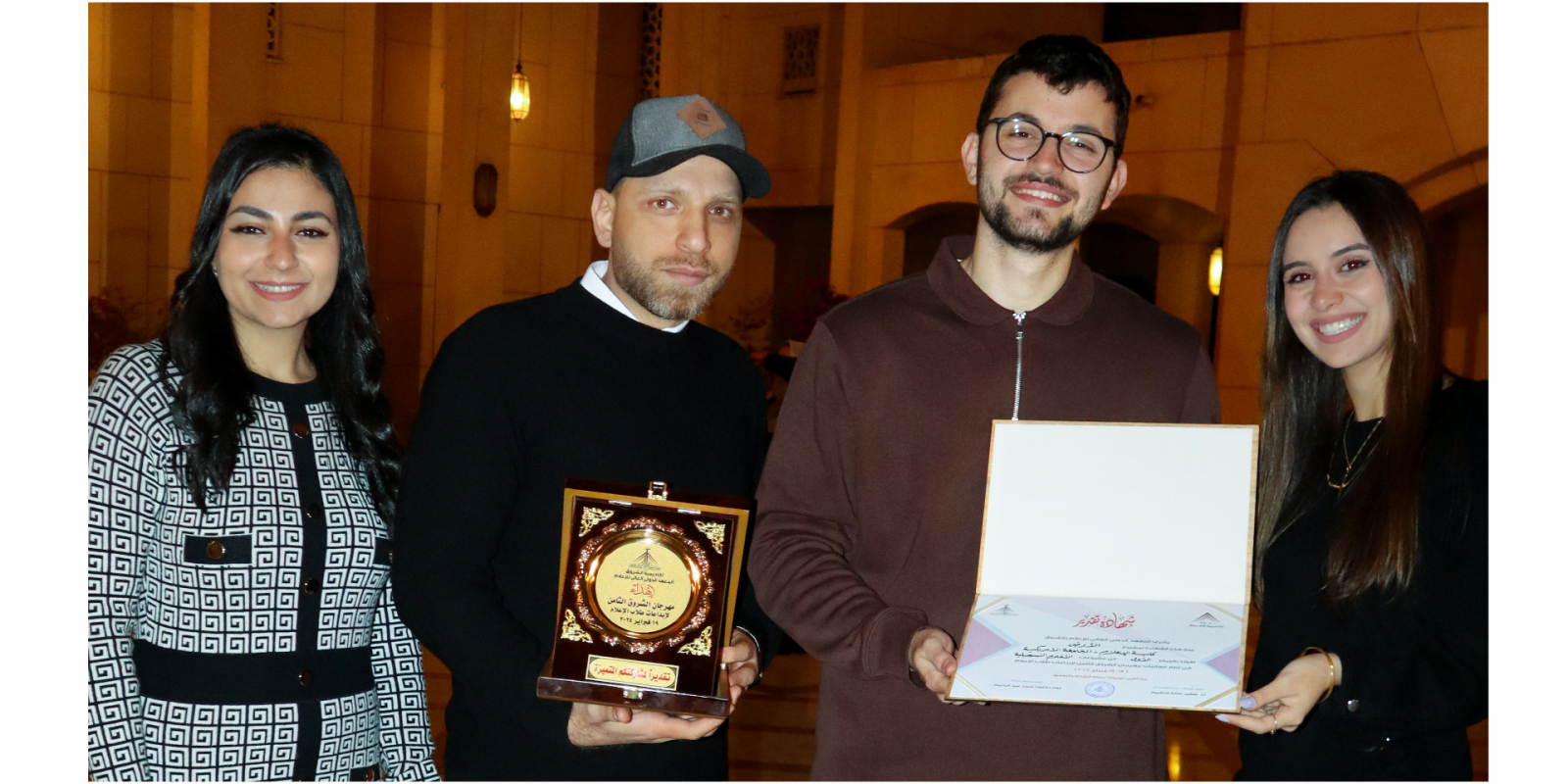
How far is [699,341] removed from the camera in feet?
7.64

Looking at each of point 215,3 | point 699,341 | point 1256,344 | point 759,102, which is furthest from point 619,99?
point 699,341

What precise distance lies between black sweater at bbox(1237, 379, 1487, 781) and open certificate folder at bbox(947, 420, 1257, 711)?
1.41ft

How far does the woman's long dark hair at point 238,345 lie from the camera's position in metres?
2.08

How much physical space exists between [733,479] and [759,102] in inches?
455

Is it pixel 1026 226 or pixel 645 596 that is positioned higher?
pixel 1026 226

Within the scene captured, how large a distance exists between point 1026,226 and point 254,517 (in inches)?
56.7

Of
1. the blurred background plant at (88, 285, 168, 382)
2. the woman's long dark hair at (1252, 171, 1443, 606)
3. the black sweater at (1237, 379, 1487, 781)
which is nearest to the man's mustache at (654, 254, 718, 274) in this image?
the woman's long dark hair at (1252, 171, 1443, 606)

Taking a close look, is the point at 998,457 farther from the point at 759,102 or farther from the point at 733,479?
the point at 759,102

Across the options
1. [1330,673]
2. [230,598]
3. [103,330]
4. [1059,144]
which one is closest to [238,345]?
[230,598]

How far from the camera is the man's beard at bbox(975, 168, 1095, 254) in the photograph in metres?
2.08

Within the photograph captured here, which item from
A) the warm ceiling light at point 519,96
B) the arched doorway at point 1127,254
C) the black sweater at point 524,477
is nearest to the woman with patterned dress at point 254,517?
the black sweater at point 524,477

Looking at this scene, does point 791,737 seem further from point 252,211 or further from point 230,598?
point 252,211

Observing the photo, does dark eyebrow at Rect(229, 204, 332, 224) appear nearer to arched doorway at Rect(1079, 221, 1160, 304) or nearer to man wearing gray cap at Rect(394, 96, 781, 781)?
man wearing gray cap at Rect(394, 96, 781, 781)

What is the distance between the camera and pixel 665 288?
2162 millimetres
